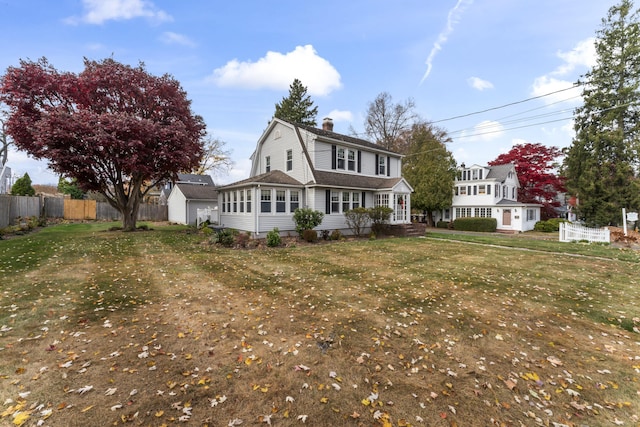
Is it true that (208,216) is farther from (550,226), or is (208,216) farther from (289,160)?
(550,226)

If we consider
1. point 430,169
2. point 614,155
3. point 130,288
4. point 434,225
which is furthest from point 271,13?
point 614,155

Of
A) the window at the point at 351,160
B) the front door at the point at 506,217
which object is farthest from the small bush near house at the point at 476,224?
the window at the point at 351,160

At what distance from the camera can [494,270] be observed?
8828 mm

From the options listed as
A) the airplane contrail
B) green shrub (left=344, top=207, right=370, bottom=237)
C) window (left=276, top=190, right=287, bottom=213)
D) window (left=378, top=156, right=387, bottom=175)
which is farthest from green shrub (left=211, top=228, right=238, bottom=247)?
the airplane contrail

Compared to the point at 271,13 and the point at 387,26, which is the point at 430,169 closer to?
the point at 387,26

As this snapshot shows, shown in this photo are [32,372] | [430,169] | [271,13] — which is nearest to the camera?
[32,372]

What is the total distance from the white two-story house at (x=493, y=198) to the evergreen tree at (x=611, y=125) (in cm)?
474

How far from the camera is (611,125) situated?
23.0 meters

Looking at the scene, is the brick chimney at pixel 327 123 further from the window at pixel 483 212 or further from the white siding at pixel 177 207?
the window at pixel 483 212

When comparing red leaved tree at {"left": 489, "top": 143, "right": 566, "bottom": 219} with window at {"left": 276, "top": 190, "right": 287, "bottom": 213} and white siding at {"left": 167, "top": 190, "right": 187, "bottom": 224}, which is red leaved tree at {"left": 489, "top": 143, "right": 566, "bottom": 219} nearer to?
window at {"left": 276, "top": 190, "right": 287, "bottom": 213}

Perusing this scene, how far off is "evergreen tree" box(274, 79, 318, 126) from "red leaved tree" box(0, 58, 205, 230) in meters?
22.7

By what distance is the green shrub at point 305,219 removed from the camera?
15.3 metres

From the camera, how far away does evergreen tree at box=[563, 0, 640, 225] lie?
21.7 metres

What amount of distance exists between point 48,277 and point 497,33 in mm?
19886
